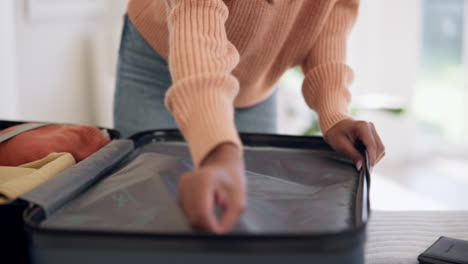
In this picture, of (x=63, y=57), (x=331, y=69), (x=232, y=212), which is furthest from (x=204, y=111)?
(x=63, y=57)

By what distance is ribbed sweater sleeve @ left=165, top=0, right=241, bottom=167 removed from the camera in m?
0.62

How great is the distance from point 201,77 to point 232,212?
19 cm

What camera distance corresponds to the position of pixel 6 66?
1999mm

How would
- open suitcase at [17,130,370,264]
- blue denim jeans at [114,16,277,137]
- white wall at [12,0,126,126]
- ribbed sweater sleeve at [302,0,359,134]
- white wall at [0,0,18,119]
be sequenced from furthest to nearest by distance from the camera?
white wall at [12,0,126,126], white wall at [0,0,18,119], blue denim jeans at [114,16,277,137], ribbed sweater sleeve at [302,0,359,134], open suitcase at [17,130,370,264]

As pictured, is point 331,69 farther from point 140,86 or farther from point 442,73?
point 442,73

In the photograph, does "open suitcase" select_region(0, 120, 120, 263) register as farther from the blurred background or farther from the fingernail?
the blurred background

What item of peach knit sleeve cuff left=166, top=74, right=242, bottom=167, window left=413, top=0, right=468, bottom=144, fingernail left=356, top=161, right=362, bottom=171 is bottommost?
window left=413, top=0, right=468, bottom=144

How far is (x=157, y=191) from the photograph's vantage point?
64 centimetres

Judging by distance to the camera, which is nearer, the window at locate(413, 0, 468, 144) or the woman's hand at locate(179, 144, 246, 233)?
the woman's hand at locate(179, 144, 246, 233)

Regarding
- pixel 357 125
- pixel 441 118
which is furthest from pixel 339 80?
pixel 441 118

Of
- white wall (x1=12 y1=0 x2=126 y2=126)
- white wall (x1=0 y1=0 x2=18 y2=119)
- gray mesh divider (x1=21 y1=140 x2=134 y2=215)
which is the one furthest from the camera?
white wall (x1=12 y1=0 x2=126 y2=126)

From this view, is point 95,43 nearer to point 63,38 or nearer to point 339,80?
point 63,38

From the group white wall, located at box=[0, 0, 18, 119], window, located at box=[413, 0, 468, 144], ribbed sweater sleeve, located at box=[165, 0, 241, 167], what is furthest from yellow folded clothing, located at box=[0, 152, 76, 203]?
window, located at box=[413, 0, 468, 144]

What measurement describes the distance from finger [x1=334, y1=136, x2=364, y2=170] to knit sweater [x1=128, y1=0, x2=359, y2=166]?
5 centimetres
